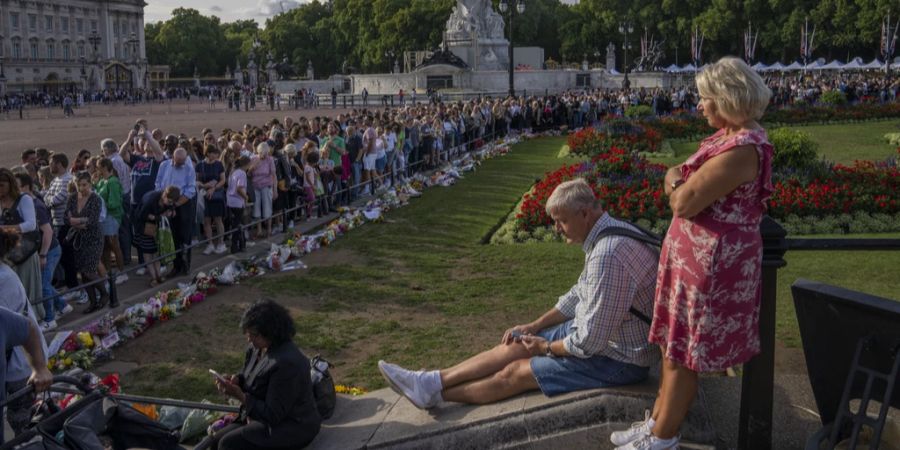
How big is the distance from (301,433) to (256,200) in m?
8.88

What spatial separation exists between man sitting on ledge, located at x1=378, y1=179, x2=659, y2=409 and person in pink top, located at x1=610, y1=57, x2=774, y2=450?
1.51 feet

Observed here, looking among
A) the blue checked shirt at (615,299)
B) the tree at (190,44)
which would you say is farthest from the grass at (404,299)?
the tree at (190,44)

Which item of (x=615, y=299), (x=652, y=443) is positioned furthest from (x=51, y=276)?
(x=652, y=443)

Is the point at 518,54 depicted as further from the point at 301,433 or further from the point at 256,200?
the point at 301,433

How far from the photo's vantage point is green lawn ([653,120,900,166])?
76.7 feet

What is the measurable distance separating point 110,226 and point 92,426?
21.2 feet

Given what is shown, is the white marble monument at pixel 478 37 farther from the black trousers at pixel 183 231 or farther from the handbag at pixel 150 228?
the handbag at pixel 150 228

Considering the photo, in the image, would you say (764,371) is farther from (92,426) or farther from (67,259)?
(67,259)

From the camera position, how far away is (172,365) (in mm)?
8148

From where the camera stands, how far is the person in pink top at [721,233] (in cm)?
389

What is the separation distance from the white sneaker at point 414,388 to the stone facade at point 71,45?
3731 inches

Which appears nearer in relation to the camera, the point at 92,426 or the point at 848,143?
the point at 92,426

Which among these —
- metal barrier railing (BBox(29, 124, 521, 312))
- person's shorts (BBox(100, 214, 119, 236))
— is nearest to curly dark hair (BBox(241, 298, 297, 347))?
metal barrier railing (BBox(29, 124, 521, 312))

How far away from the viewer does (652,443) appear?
423cm
